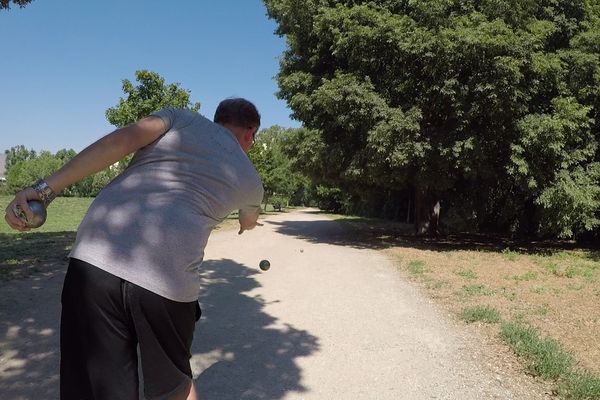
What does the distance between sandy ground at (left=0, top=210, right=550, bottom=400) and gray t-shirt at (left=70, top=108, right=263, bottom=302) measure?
2251mm

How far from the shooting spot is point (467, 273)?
973 cm

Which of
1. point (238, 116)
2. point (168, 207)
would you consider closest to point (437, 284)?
point (238, 116)

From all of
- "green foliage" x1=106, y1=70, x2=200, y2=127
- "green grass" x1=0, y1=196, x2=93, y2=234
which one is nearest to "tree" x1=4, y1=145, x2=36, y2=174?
"green grass" x1=0, y1=196, x2=93, y2=234

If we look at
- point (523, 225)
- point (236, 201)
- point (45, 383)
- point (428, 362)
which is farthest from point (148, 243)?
point (523, 225)

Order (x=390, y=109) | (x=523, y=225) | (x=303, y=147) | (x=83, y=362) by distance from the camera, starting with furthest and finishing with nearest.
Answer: (x=523, y=225) → (x=303, y=147) → (x=390, y=109) → (x=83, y=362)

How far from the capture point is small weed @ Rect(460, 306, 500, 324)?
605 cm

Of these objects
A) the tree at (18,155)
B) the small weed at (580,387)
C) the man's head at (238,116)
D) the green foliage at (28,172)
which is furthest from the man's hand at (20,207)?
the tree at (18,155)

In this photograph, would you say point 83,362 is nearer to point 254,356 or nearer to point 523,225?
point 254,356

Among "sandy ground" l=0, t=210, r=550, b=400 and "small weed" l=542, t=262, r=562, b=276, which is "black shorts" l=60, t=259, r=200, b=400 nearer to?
"sandy ground" l=0, t=210, r=550, b=400

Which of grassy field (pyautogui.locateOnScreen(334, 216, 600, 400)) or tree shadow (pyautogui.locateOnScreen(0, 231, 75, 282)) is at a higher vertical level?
grassy field (pyautogui.locateOnScreen(334, 216, 600, 400))

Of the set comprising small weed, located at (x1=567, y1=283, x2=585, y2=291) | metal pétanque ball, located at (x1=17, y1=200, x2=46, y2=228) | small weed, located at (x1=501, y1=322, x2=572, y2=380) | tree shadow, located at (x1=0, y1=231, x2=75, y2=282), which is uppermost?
metal pétanque ball, located at (x1=17, y1=200, x2=46, y2=228)

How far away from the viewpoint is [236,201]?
2107 millimetres

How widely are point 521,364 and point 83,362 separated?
14.0ft

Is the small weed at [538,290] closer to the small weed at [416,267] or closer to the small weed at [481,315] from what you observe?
the small weed at [481,315]
